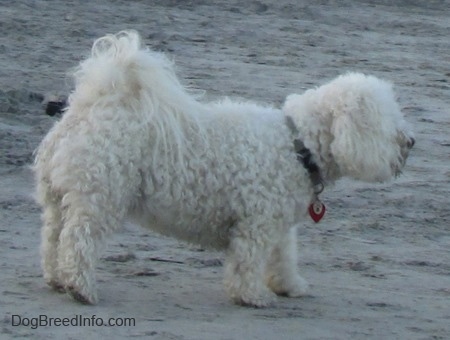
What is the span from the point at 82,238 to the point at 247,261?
0.84 meters

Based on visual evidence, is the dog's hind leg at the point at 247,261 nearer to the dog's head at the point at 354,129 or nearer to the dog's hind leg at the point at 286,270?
the dog's hind leg at the point at 286,270

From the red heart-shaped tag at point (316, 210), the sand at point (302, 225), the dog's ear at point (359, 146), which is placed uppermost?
the dog's ear at point (359, 146)

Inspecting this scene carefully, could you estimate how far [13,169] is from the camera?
31.7 feet

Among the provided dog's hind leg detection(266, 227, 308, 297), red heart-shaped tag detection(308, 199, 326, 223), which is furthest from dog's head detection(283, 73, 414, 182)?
dog's hind leg detection(266, 227, 308, 297)

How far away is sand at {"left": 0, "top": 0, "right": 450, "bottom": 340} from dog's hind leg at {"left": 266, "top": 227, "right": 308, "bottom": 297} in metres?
0.07

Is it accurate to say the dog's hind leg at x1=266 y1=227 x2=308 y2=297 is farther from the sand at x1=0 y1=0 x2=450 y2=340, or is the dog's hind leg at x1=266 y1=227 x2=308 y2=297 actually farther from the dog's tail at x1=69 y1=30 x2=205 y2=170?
the dog's tail at x1=69 y1=30 x2=205 y2=170

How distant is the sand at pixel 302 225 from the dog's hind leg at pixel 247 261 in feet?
0.28

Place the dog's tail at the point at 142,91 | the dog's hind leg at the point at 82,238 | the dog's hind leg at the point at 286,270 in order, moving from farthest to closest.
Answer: the dog's hind leg at the point at 286,270 → the dog's tail at the point at 142,91 → the dog's hind leg at the point at 82,238

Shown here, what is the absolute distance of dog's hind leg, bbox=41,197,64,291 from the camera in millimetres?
7090

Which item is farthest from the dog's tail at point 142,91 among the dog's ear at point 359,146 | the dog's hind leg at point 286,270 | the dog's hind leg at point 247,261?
the dog's hind leg at point 286,270

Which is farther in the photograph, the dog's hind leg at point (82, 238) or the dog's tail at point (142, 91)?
the dog's tail at point (142, 91)

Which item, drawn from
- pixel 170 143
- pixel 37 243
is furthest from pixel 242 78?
pixel 170 143

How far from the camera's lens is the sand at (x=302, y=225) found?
22.8ft

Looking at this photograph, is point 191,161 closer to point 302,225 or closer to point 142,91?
point 142,91
